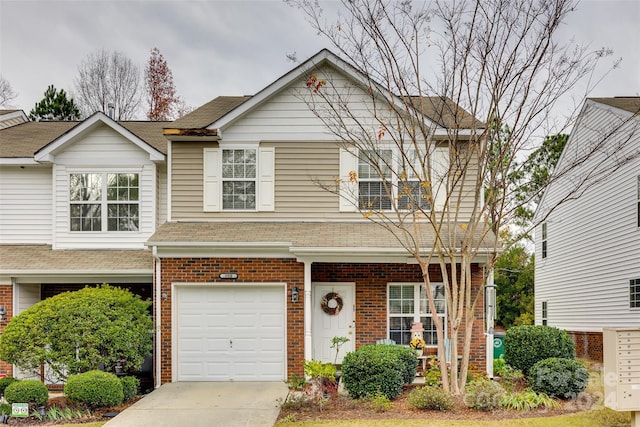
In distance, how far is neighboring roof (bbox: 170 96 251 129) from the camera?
48.3ft

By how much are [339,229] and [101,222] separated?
18.3 ft

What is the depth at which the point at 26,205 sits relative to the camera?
50.3ft

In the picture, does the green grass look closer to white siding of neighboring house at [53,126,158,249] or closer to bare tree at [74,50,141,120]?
white siding of neighboring house at [53,126,158,249]

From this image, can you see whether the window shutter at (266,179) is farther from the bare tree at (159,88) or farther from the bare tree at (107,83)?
the bare tree at (107,83)

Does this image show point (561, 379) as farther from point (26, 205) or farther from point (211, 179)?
point (26, 205)

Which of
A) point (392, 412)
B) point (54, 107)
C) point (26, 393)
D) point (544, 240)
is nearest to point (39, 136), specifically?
point (26, 393)

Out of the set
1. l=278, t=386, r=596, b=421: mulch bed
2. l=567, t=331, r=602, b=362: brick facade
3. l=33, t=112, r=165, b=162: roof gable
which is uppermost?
l=33, t=112, r=165, b=162: roof gable

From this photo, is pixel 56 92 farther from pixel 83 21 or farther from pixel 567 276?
pixel 567 276

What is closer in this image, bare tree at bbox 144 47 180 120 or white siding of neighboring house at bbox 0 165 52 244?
white siding of neighboring house at bbox 0 165 52 244

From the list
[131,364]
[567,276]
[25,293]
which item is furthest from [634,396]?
[567,276]

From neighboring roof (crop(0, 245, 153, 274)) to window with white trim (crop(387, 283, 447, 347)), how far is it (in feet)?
17.2

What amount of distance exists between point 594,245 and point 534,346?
28.5 ft

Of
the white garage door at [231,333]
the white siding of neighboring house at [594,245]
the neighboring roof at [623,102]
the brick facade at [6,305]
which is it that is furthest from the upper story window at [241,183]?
the neighboring roof at [623,102]

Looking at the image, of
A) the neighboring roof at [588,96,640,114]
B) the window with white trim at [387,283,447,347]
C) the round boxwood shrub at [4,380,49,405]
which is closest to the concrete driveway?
the round boxwood shrub at [4,380,49,405]
